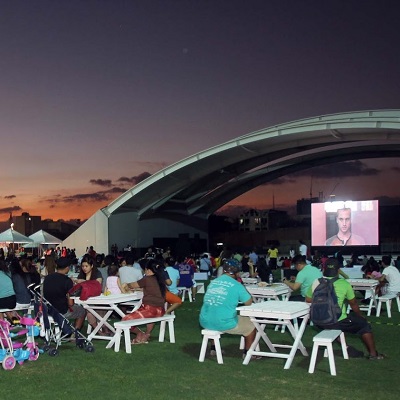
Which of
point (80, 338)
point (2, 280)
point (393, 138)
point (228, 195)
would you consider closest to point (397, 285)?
point (80, 338)

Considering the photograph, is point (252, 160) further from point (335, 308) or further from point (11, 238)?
point (335, 308)

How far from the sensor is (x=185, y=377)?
6746 mm

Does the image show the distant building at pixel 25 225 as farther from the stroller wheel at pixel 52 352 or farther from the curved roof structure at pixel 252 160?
the stroller wheel at pixel 52 352

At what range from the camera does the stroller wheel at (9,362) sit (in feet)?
23.2

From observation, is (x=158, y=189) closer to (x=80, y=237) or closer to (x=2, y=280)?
(x=80, y=237)

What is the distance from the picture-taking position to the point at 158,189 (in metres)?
36.0

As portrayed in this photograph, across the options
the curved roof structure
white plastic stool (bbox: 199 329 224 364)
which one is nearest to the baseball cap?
white plastic stool (bbox: 199 329 224 364)

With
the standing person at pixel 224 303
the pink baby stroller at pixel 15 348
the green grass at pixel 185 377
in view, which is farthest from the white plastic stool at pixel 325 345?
the pink baby stroller at pixel 15 348

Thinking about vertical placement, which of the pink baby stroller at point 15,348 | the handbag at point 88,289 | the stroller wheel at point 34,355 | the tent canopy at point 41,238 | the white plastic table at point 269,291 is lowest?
the stroller wheel at point 34,355

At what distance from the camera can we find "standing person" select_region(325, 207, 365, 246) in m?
30.1

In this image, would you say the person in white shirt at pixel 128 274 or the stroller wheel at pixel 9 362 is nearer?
the stroller wheel at pixel 9 362

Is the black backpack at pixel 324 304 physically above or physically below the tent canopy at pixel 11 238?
below

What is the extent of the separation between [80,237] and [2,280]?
27.3m

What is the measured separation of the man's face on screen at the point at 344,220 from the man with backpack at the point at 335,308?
75.7 feet
